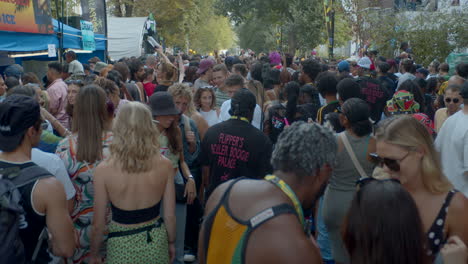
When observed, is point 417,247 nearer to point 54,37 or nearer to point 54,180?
point 54,180

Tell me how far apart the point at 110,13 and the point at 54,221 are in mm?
38714

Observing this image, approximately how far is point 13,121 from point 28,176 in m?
0.33

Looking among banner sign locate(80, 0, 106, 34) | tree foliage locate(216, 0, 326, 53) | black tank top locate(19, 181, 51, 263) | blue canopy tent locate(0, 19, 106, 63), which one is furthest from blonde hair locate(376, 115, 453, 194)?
tree foliage locate(216, 0, 326, 53)

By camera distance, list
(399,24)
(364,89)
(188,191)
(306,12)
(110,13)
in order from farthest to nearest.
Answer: (110,13) < (306,12) < (399,24) < (364,89) < (188,191)

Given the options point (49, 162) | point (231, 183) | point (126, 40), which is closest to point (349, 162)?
point (231, 183)

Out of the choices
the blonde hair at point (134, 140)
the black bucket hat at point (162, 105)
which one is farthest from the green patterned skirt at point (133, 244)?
the black bucket hat at point (162, 105)

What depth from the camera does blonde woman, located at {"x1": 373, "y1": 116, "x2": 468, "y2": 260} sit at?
2545 millimetres

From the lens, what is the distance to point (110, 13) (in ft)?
128

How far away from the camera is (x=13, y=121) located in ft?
8.91

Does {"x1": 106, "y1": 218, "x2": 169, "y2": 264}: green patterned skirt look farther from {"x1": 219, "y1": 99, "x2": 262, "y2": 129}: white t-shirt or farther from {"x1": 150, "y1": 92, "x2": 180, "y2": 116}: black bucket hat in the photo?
{"x1": 219, "y1": 99, "x2": 262, "y2": 129}: white t-shirt

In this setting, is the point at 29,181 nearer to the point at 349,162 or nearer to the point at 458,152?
the point at 349,162

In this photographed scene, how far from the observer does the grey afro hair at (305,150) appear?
7.62ft

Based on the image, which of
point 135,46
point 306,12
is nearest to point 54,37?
point 135,46

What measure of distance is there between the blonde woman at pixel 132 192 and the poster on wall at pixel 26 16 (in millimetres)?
6807
